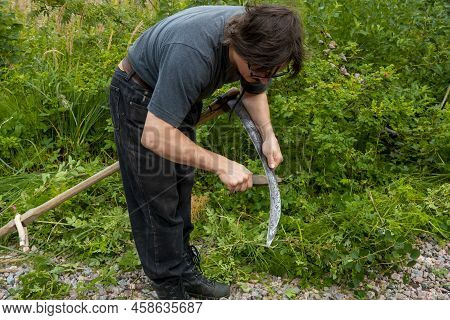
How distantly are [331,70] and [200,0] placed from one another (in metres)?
1.25

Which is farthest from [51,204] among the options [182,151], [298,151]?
[298,151]

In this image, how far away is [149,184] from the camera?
268cm

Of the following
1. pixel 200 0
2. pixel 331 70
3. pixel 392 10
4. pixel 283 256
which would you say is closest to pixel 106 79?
pixel 200 0

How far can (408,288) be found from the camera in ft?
11.0

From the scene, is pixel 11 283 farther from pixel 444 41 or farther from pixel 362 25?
pixel 444 41

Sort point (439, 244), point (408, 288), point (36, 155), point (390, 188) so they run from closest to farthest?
point (408, 288) < point (439, 244) < point (390, 188) < point (36, 155)

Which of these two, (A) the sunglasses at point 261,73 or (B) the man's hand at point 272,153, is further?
(B) the man's hand at point 272,153

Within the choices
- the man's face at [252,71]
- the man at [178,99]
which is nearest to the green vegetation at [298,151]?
the man at [178,99]

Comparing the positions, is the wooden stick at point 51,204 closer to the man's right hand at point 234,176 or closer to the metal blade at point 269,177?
the metal blade at point 269,177

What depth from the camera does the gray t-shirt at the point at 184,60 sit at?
87.2 inches

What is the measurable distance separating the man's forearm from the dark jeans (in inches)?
10.8

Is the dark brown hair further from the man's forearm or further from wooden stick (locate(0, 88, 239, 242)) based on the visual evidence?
wooden stick (locate(0, 88, 239, 242))

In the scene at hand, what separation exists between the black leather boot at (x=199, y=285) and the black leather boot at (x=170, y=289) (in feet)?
0.53

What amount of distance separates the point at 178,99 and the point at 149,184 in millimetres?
607
